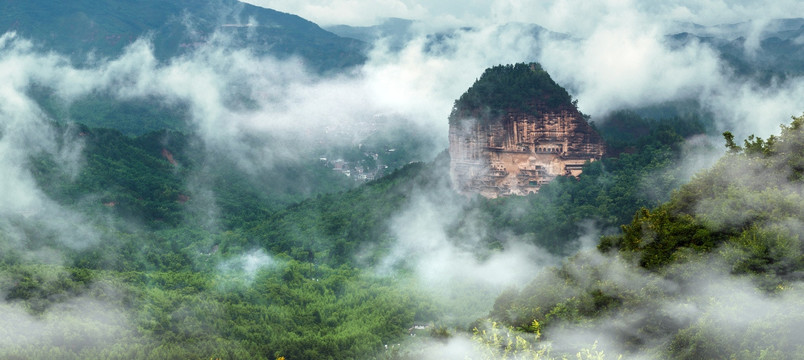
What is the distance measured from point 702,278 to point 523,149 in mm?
29208

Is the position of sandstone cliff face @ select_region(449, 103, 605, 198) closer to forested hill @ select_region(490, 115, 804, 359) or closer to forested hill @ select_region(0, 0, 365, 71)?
forested hill @ select_region(490, 115, 804, 359)

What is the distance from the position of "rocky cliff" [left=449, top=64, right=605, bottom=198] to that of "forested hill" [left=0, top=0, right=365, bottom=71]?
126 m

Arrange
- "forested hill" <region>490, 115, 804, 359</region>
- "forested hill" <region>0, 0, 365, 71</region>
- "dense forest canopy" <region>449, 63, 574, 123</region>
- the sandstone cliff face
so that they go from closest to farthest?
"forested hill" <region>490, 115, 804, 359</region>, the sandstone cliff face, "dense forest canopy" <region>449, 63, 574, 123</region>, "forested hill" <region>0, 0, 365, 71</region>

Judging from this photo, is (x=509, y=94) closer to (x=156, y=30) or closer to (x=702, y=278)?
(x=702, y=278)

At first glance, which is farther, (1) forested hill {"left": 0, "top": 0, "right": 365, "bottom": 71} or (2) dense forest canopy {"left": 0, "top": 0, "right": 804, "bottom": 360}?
(1) forested hill {"left": 0, "top": 0, "right": 365, "bottom": 71}

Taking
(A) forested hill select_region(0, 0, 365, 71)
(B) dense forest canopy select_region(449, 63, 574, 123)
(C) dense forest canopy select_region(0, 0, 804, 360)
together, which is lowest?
(C) dense forest canopy select_region(0, 0, 804, 360)

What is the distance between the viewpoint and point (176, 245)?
208 ft

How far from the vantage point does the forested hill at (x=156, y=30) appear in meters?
155

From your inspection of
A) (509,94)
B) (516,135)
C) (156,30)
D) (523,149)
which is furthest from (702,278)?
(156,30)

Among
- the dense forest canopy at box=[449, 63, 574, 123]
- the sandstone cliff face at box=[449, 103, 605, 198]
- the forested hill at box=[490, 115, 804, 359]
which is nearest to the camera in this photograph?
the forested hill at box=[490, 115, 804, 359]

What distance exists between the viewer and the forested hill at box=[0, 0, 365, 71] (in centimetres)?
15462

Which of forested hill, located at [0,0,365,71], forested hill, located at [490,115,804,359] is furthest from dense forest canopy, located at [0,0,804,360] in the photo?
forested hill, located at [0,0,365,71]

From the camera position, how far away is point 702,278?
69.7ft

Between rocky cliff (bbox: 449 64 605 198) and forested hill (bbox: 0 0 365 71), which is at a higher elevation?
forested hill (bbox: 0 0 365 71)
